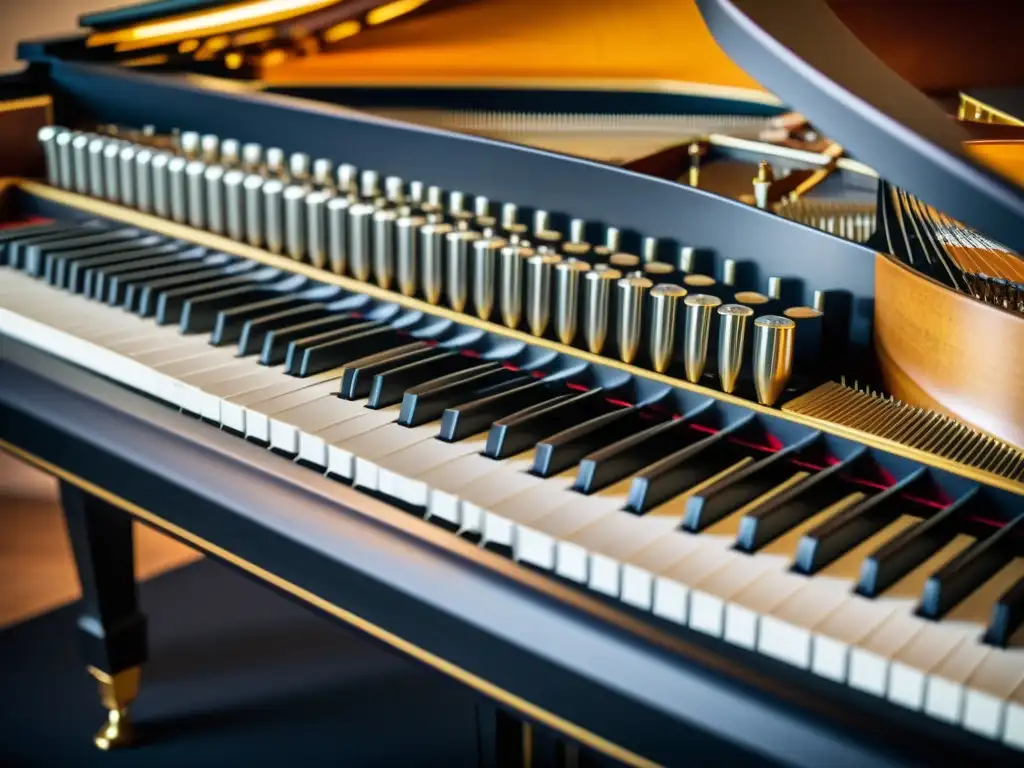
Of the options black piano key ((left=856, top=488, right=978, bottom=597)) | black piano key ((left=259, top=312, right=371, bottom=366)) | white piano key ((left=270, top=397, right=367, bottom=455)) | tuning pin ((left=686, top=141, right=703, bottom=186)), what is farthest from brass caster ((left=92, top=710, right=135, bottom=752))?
black piano key ((left=856, top=488, right=978, bottom=597))

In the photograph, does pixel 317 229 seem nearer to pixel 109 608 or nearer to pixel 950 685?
pixel 109 608

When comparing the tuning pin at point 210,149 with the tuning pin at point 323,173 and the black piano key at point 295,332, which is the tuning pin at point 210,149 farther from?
the black piano key at point 295,332

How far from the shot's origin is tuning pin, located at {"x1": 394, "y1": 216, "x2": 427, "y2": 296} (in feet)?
5.96

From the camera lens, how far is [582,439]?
1395mm

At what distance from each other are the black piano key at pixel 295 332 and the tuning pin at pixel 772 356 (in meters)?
0.66

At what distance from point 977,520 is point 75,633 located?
8.09 ft

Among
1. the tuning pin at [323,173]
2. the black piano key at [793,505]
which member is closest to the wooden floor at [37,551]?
the tuning pin at [323,173]

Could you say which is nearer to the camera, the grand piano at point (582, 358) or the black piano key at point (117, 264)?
the grand piano at point (582, 358)

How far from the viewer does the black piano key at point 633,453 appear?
131 centimetres

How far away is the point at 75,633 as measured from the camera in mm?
3008

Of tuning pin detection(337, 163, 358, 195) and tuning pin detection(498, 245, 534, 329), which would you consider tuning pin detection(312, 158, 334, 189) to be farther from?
tuning pin detection(498, 245, 534, 329)

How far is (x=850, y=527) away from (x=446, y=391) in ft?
1.88

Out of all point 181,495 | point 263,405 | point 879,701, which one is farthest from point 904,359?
point 181,495

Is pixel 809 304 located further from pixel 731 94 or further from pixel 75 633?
pixel 75 633
